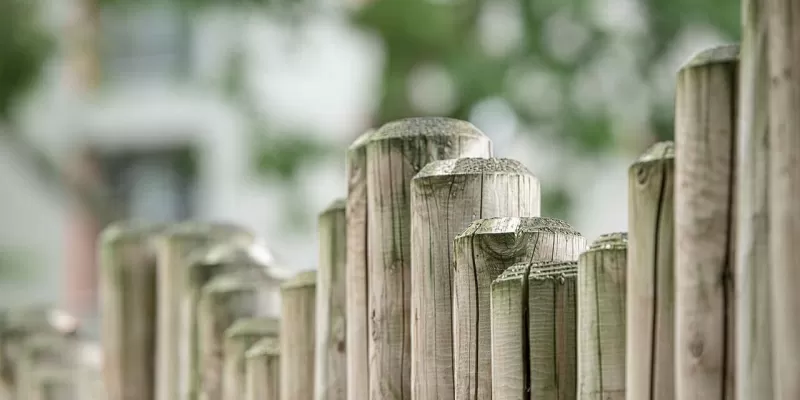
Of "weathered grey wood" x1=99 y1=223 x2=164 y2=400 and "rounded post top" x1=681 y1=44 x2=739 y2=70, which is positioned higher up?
A: "rounded post top" x1=681 y1=44 x2=739 y2=70

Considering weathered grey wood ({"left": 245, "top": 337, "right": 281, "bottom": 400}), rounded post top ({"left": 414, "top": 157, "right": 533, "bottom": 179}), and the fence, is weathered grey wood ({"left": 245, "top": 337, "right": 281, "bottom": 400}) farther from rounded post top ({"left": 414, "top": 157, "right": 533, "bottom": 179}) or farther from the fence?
rounded post top ({"left": 414, "top": 157, "right": 533, "bottom": 179})

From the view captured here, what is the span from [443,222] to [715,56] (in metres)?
0.83

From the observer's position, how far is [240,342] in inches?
147

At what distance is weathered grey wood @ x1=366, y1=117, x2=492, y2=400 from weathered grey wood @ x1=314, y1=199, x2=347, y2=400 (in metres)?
0.26

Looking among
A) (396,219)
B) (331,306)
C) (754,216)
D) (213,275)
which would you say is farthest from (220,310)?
(754,216)

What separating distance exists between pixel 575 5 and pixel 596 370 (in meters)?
8.18

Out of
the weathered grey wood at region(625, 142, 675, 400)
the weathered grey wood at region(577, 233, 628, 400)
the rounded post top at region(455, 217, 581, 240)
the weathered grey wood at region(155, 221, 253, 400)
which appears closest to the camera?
the weathered grey wood at region(625, 142, 675, 400)

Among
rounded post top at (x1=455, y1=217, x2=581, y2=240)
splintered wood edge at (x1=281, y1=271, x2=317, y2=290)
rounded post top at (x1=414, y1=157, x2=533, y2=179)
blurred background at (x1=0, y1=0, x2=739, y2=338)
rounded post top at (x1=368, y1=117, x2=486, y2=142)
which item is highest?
blurred background at (x1=0, y1=0, x2=739, y2=338)

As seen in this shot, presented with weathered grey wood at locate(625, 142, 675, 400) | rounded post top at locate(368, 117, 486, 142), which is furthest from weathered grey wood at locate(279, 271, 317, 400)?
weathered grey wood at locate(625, 142, 675, 400)

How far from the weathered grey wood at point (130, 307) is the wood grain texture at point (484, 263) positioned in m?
1.86

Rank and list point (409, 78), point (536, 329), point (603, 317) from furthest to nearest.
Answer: point (409, 78), point (536, 329), point (603, 317)

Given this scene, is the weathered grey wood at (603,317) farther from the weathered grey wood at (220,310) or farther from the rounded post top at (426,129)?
the weathered grey wood at (220,310)

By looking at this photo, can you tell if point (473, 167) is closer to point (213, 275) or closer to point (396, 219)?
point (396, 219)

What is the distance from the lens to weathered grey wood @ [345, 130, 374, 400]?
9.82 ft
